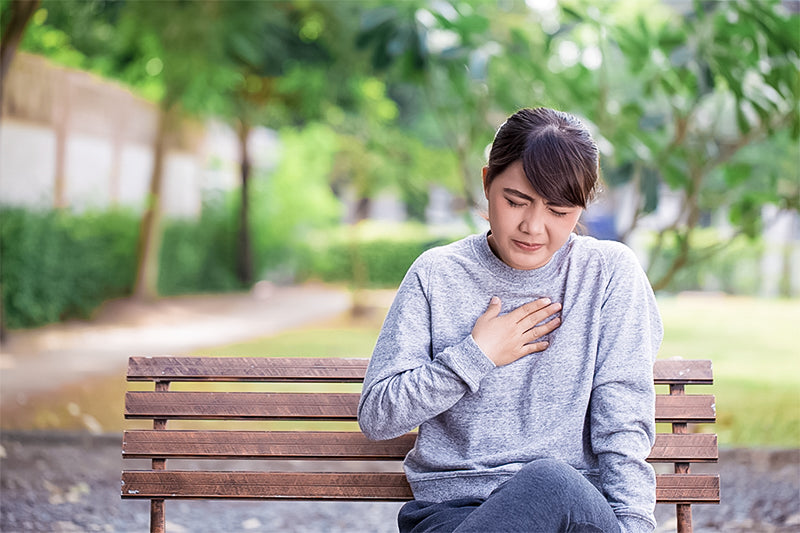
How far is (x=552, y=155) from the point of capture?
2.02m

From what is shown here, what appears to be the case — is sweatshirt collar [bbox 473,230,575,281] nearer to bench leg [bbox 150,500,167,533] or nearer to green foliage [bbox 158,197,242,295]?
bench leg [bbox 150,500,167,533]

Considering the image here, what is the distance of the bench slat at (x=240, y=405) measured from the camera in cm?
260

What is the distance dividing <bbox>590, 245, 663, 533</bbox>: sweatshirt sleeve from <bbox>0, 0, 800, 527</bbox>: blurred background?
2.01ft

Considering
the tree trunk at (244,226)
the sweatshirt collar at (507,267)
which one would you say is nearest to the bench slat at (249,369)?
the sweatshirt collar at (507,267)

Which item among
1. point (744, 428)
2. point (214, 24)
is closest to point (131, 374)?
point (744, 428)

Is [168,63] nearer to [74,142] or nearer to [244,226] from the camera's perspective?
[74,142]

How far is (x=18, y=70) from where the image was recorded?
10.8m

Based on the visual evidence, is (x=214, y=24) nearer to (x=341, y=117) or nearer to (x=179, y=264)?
(x=341, y=117)

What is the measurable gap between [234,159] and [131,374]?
1725 cm

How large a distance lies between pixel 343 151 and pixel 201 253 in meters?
3.21

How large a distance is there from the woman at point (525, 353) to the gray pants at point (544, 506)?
0.04 ft

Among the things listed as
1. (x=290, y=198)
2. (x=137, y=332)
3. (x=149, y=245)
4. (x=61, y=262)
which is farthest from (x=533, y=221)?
(x=290, y=198)

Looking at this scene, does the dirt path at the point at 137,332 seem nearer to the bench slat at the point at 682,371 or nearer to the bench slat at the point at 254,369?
the bench slat at the point at 254,369

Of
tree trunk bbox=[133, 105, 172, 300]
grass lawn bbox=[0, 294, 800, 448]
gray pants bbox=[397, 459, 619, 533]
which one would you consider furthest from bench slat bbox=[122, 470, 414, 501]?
tree trunk bbox=[133, 105, 172, 300]
